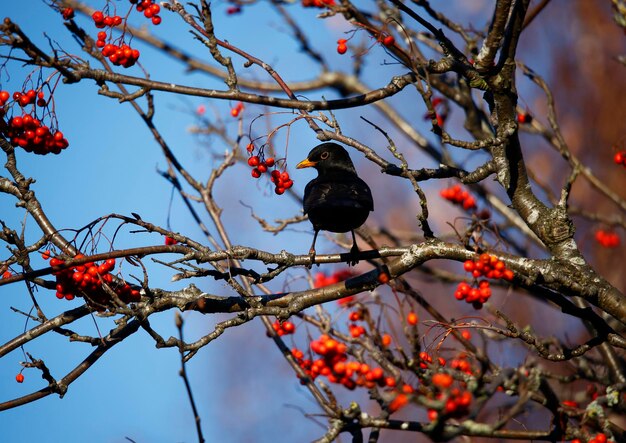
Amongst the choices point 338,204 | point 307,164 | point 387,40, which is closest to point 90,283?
point 338,204

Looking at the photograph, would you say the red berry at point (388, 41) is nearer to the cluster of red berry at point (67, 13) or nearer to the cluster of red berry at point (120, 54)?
the cluster of red berry at point (120, 54)

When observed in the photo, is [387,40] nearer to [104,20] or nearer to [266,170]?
[266,170]

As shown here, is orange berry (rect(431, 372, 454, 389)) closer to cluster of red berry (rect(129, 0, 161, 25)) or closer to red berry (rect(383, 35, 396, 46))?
red berry (rect(383, 35, 396, 46))

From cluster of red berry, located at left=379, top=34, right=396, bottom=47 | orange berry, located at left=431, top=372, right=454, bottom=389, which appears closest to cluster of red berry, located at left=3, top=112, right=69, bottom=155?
cluster of red berry, located at left=379, top=34, right=396, bottom=47

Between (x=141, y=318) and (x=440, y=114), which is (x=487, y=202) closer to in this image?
(x=440, y=114)

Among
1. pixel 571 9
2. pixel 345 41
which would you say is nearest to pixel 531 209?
pixel 345 41

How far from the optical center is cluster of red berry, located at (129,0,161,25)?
407cm

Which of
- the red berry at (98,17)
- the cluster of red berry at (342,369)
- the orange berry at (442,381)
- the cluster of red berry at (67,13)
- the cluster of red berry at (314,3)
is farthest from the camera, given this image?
the cluster of red berry at (314,3)

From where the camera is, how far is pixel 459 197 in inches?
252

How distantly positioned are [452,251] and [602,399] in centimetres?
100

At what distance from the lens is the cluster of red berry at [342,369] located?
3082 millimetres

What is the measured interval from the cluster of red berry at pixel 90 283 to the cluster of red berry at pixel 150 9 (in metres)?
1.42

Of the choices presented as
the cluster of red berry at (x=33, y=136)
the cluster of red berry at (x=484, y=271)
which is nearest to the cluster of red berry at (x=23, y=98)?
the cluster of red berry at (x=33, y=136)

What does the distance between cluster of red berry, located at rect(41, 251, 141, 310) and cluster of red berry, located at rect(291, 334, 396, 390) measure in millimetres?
1008
